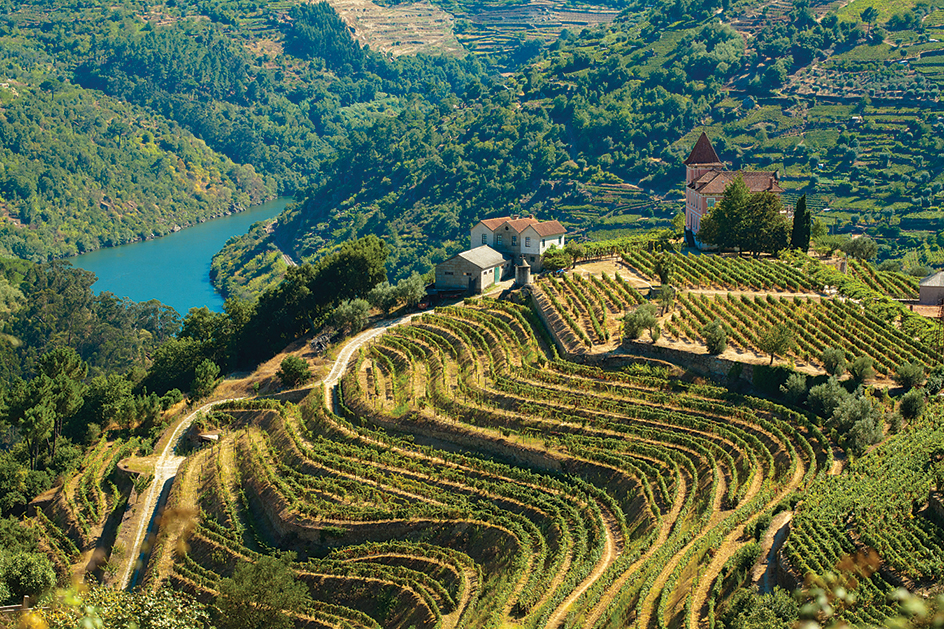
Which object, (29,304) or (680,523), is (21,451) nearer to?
(680,523)

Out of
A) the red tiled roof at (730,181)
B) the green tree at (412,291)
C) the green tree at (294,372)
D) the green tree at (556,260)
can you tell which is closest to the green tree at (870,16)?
the red tiled roof at (730,181)

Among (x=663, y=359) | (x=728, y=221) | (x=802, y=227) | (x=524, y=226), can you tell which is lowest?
(x=663, y=359)

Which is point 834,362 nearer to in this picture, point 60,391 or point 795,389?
point 795,389

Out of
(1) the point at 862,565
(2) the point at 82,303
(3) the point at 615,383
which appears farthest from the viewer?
(2) the point at 82,303

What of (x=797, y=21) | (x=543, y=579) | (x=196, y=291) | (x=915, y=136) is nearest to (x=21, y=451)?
(x=543, y=579)

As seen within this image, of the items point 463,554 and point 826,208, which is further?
point 826,208

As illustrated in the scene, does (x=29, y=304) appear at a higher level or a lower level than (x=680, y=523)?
lower

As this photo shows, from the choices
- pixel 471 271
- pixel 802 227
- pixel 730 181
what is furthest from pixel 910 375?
pixel 730 181
